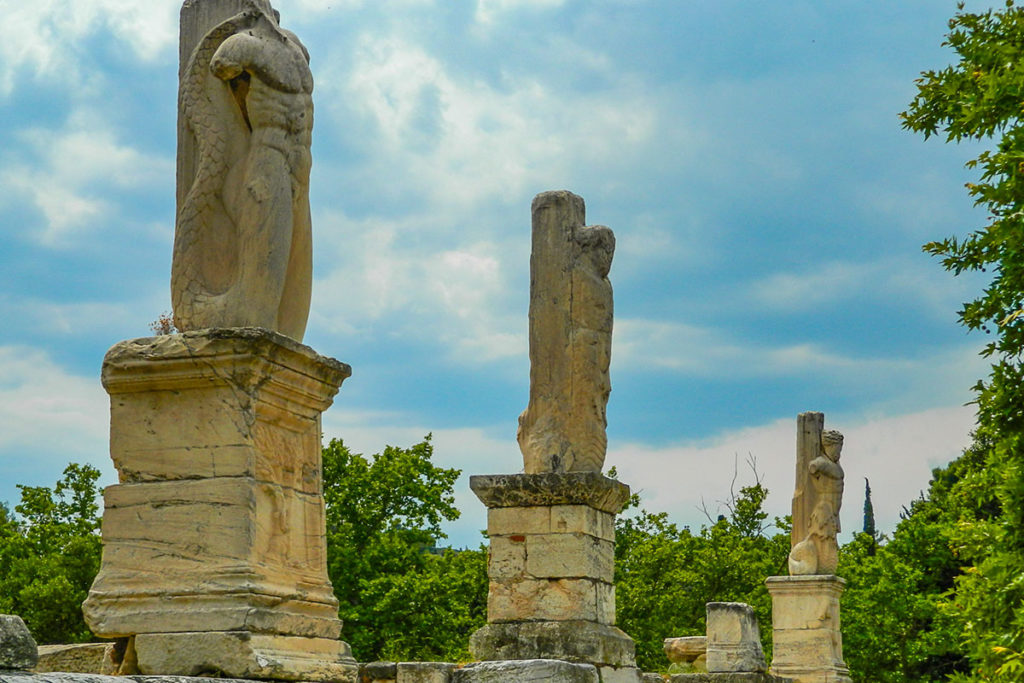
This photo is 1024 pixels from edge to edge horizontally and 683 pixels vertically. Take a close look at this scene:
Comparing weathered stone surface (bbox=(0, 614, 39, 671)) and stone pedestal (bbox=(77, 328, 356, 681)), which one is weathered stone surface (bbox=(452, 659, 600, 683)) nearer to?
stone pedestal (bbox=(77, 328, 356, 681))

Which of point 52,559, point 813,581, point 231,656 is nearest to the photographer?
point 231,656

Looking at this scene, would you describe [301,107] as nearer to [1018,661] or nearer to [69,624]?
[1018,661]

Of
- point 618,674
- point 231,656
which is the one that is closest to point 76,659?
point 231,656

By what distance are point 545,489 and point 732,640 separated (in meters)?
6.20

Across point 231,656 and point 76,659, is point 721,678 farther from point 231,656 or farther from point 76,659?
point 231,656

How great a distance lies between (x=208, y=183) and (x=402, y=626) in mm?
23372

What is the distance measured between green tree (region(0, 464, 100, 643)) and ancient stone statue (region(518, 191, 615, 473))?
53.8 feet

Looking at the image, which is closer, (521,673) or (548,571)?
(521,673)

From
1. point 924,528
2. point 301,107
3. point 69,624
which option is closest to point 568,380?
point 301,107

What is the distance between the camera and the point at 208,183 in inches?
242

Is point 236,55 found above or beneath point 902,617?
above

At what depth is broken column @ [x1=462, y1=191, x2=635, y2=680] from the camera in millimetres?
10523

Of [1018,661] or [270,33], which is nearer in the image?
[270,33]

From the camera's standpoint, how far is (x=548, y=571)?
417 inches
